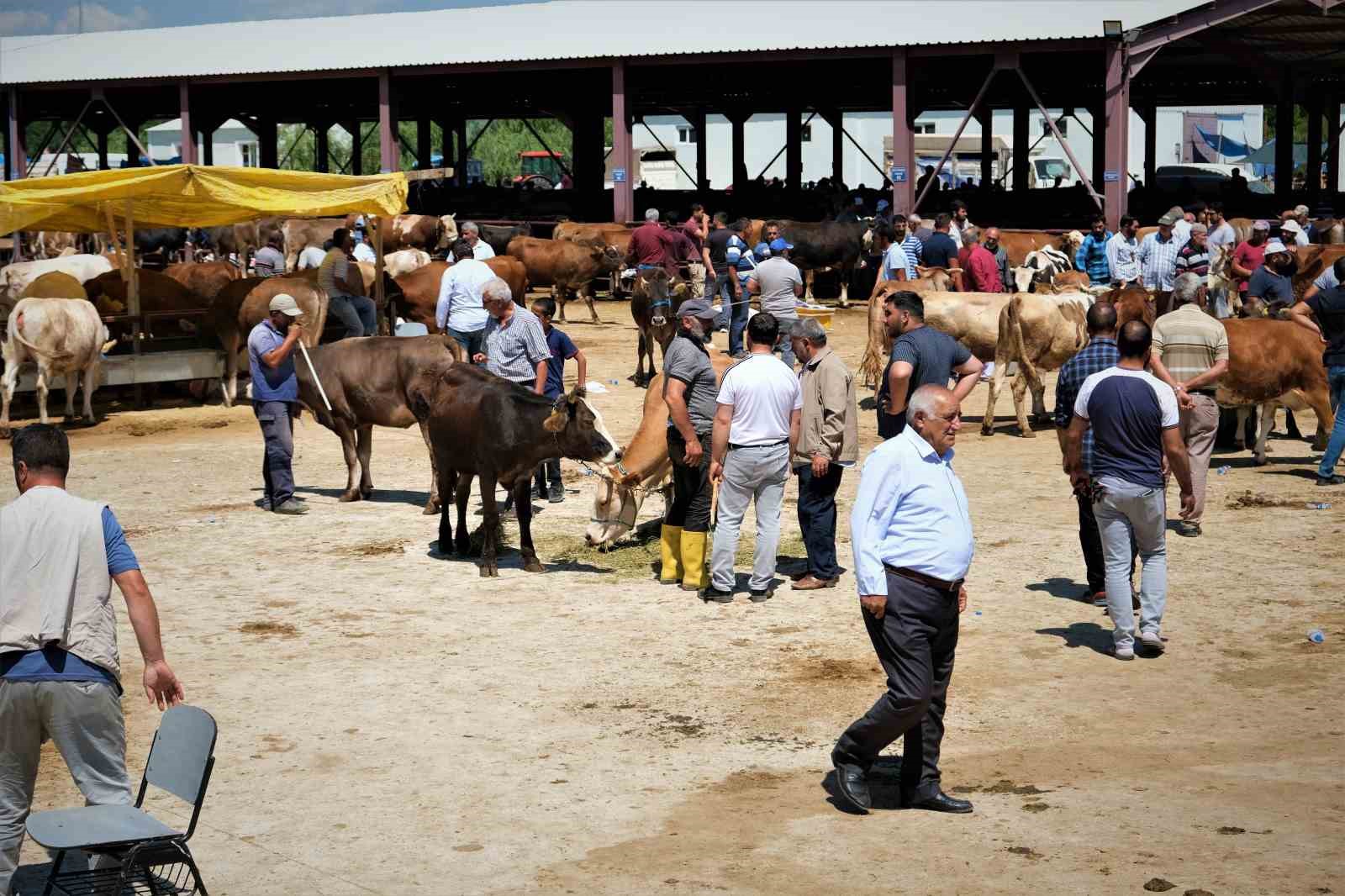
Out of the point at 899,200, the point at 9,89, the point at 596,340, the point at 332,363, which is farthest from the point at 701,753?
the point at 9,89

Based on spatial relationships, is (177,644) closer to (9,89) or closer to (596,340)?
(596,340)

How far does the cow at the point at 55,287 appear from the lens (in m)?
19.6

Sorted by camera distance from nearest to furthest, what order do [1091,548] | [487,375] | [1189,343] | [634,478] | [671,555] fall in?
[1091,548]
[671,555]
[487,375]
[634,478]
[1189,343]

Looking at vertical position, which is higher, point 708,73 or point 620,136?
point 708,73

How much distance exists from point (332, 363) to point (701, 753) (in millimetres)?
7357

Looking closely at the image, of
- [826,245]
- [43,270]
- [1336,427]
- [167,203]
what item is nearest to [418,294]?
[167,203]

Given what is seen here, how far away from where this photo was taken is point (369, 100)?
148ft

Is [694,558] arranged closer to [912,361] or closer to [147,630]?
[912,361]

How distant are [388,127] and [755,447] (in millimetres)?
25150

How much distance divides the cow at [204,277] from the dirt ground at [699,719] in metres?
8.43

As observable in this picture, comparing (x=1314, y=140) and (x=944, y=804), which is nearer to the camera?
(x=944, y=804)

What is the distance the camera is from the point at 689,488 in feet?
34.6

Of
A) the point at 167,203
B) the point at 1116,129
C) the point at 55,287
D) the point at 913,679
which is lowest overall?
the point at 913,679

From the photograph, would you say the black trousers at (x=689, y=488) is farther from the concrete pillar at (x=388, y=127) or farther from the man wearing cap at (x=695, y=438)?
the concrete pillar at (x=388, y=127)
